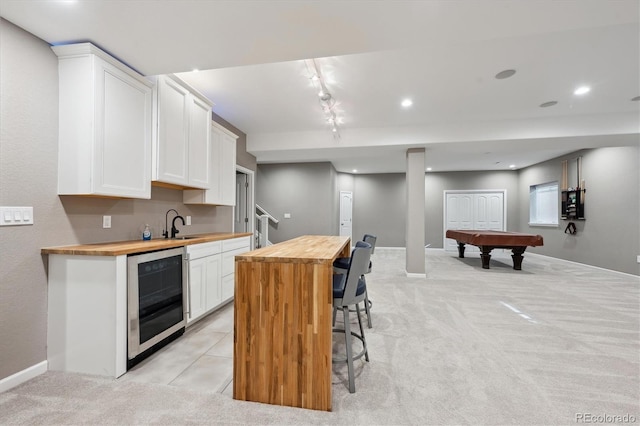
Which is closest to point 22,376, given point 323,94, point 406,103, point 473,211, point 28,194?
point 28,194

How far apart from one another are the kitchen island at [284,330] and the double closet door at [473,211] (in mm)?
7979

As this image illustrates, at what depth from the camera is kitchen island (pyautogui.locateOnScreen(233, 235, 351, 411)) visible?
1547 millimetres

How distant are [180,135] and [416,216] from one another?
4.10 m

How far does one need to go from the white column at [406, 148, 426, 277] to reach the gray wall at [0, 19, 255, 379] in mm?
4674

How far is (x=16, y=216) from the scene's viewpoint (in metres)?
1.71

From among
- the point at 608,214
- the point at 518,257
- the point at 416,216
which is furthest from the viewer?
the point at 518,257

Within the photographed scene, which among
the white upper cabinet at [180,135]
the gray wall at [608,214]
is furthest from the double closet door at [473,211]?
the white upper cabinet at [180,135]

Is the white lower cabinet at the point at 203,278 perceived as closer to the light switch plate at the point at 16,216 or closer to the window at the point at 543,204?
the light switch plate at the point at 16,216

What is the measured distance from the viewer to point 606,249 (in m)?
5.43

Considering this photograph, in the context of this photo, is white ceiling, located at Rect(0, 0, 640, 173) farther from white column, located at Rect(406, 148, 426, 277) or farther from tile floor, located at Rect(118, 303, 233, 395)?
tile floor, located at Rect(118, 303, 233, 395)

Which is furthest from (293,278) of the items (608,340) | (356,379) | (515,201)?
(515,201)

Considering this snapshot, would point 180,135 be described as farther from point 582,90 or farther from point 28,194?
point 582,90

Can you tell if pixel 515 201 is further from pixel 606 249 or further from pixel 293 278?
pixel 293 278

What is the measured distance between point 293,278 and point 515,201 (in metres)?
9.33
